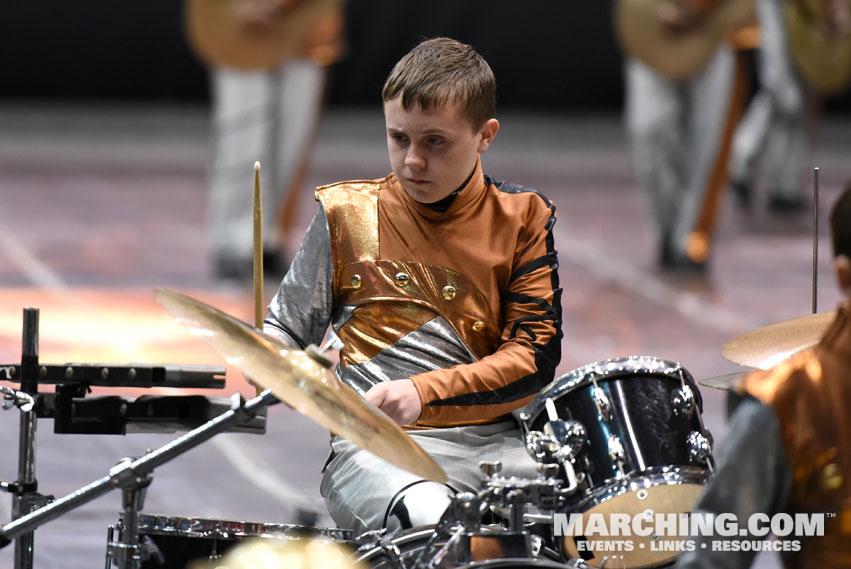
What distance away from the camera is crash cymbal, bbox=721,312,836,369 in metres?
2.41

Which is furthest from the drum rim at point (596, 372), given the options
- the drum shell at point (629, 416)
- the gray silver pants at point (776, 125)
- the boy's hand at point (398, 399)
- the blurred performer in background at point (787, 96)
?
the gray silver pants at point (776, 125)

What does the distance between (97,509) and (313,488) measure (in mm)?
663

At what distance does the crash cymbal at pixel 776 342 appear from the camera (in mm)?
2408

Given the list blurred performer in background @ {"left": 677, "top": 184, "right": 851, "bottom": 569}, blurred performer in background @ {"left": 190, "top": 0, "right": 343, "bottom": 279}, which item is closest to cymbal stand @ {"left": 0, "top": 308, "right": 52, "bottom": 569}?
blurred performer in background @ {"left": 677, "top": 184, "right": 851, "bottom": 569}

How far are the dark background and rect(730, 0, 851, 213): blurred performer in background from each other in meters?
4.45

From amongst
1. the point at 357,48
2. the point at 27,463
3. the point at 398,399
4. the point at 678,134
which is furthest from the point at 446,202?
the point at 357,48

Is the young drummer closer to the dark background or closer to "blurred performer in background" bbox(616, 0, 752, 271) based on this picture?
"blurred performer in background" bbox(616, 0, 752, 271)

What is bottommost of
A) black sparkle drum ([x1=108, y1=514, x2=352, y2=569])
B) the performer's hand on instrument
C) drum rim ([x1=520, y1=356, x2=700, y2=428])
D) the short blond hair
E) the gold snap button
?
black sparkle drum ([x1=108, y1=514, x2=352, y2=569])

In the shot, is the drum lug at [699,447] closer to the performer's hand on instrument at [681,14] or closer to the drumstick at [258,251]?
the drumstick at [258,251]

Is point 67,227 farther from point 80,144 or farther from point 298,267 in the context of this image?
point 298,267

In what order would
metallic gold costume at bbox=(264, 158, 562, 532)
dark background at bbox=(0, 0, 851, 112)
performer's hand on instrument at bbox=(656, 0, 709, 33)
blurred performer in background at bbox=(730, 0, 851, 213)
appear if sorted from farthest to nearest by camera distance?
dark background at bbox=(0, 0, 851, 112), blurred performer in background at bbox=(730, 0, 851, 213), performer's hand on instrument at bbox=(656, 0, 709, 33), metallic gold costume at bbox=(264, 158, 562, 532)

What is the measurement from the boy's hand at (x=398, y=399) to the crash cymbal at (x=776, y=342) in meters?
0.55

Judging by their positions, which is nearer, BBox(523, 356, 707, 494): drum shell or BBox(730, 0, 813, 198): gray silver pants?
BBox(523, 356, 707, 494): drum shell

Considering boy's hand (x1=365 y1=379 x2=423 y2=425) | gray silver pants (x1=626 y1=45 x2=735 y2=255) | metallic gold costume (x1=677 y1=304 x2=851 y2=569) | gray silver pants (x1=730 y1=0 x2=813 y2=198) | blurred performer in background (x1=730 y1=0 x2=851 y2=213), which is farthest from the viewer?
gray silver pants (x1=730 y1=0 x2=813 y2=198)
